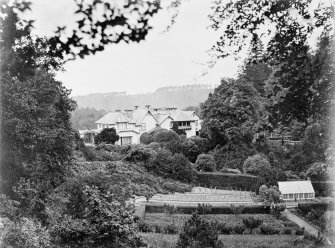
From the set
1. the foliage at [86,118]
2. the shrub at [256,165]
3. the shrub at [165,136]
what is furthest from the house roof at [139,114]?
the shrub at [256,165]

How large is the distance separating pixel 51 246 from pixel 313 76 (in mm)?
6682

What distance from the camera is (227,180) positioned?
93.8 feet

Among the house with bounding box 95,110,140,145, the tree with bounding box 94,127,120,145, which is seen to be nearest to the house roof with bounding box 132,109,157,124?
the house with bounding box 95,110,140,145

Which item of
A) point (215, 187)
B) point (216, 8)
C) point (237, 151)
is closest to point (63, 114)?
point (216, 8)

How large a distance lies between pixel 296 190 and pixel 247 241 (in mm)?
8862

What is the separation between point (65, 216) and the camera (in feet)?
31.6

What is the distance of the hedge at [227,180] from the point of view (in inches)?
1063

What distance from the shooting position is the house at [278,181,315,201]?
21359 mm

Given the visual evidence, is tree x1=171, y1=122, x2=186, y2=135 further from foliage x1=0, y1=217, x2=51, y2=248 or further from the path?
foliage x1=0, y1=217, x2=51, y2=248

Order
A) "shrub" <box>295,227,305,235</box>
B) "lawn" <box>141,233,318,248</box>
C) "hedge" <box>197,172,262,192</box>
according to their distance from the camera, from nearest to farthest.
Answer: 1. "lawn" <box>141,233,318,248</box>
2. "shrub" <box>295,227,305,235</box>
3. "hedge" <box>197,172,262,192</box>

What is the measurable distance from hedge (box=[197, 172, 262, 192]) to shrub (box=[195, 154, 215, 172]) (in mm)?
1030

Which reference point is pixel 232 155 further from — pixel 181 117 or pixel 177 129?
pixel 181 117

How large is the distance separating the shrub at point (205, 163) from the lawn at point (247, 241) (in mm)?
15526

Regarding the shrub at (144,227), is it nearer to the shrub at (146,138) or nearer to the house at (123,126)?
the shrub at (146,138)
